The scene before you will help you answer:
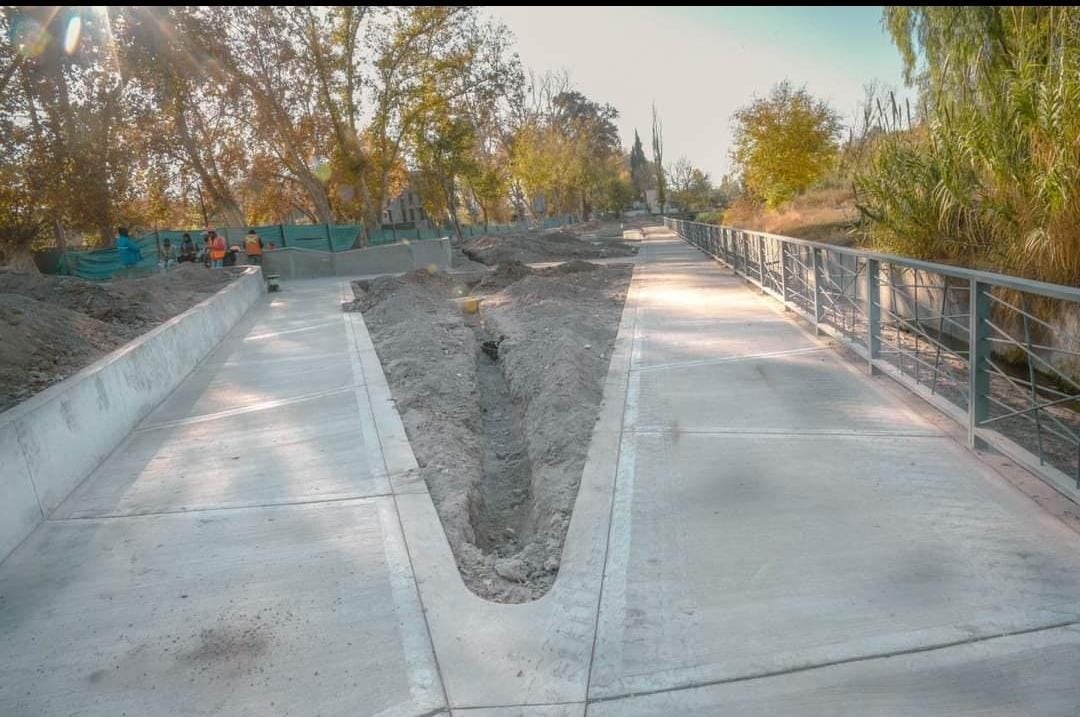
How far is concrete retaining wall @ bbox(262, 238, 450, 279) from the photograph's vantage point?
2264 centimetres

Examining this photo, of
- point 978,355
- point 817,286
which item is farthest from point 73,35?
point 978,355

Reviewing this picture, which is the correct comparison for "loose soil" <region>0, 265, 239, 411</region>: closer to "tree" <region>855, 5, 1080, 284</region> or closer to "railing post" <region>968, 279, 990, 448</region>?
"railing post" <region>968, 279, 990, 448</region>

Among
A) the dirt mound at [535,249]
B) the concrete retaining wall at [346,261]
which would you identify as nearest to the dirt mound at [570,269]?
the dirt mound at [535,249]

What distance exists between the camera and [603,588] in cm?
309

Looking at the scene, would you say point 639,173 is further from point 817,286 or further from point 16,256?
point 817,286

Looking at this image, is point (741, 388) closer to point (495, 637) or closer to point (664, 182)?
point (495, 637)

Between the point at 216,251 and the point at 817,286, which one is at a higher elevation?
the point at 216,251

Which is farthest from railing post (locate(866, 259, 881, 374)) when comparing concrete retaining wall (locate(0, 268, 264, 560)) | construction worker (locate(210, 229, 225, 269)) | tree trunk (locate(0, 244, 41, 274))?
tree trunk (locate(0, 244, 41, 274))

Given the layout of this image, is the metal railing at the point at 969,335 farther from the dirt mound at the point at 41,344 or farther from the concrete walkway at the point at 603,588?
the dirt mound at the point at 41,344

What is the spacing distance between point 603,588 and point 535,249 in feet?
82.2

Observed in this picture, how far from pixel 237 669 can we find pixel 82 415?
3.33 meters

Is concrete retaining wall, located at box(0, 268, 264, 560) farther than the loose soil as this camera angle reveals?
No

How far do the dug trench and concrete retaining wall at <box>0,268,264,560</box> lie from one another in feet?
7.29

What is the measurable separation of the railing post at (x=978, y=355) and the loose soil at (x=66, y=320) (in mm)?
7390
